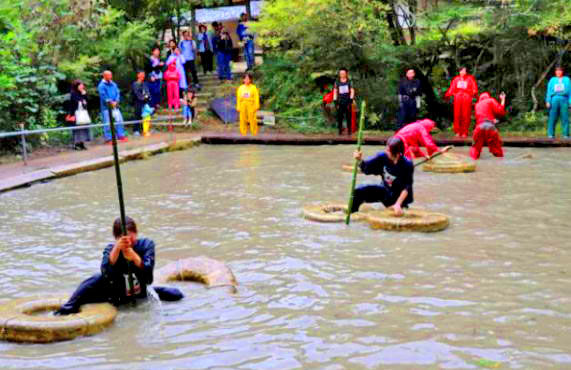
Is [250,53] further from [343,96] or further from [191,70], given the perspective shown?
[343,96]

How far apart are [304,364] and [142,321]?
5.60ft

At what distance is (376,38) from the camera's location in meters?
20.5

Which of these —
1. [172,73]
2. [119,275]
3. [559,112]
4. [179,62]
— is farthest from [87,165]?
[559,112]

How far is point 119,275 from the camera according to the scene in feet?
20.3

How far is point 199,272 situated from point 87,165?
327 inches

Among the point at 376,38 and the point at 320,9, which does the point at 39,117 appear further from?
the point at 376,38

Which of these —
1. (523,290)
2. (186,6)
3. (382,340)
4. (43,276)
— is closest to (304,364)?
(382,340)

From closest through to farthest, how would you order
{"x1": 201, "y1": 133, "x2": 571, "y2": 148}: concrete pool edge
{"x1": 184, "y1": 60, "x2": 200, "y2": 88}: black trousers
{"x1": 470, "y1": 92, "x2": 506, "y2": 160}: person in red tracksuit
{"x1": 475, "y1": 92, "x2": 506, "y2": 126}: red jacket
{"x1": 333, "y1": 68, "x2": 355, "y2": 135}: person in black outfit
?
{"x1": 470, "y1": 92, "x2": 506, "y2": 160}: person in red tracksuit, {"x1": 475, "y1": 92, "x2": 506, "y2": 126}: red jacket, {"x1": 201, "y1": 133, "x2": 571, "y2": 148}: concrete pool edge, {"x1": 333, "y1": 68, "x2": 355, "y2": 135}: person in black outfit, {"x1": 184, "y1": 60, "x2": 200, "y2": 88}: black trousers

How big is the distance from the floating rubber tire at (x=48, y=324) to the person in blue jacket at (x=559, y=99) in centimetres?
1438

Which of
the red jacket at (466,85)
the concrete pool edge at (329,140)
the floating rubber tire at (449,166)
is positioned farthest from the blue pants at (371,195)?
the red jacket at (466,85)

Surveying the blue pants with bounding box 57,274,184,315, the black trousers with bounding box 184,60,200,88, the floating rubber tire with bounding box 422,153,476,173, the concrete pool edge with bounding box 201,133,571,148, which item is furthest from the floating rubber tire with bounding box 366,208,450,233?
the black trousers with bounding box 184,60,200,88

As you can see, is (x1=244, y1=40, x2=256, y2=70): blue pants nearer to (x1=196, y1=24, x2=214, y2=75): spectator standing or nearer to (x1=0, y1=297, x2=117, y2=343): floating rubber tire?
(x1=196, y1=24, x2=214, y2=75): spectator standing

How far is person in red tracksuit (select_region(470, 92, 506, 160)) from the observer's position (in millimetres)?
14828

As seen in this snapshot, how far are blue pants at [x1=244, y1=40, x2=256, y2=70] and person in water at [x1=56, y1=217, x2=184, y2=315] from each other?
18.8 meters
